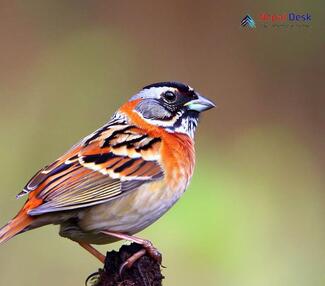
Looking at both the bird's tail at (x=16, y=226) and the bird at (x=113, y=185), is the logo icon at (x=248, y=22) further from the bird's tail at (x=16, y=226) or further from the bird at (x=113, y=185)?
the bird's tail at (x=16, y=226)

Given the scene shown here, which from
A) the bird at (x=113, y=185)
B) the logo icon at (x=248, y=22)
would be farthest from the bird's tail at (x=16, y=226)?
the logo icon at (x=248, y=22)

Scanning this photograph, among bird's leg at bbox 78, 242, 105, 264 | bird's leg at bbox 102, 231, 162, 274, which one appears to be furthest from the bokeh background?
bird's leg at bbox 102, 231, 162, 274

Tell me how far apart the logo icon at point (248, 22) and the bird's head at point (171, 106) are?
2.02 m

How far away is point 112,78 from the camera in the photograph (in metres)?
6.09

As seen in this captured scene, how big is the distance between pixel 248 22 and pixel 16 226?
3042mm

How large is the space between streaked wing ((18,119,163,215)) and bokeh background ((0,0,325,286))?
1.41 meters

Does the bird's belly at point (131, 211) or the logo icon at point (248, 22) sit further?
the logo icon at point (248, 22)

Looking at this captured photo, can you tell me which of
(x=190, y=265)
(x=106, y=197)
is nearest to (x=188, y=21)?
(x=190, y=265)

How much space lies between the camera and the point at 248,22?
6.21 m

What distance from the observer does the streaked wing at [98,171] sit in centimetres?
370

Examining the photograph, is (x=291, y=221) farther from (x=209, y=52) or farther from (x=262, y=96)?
(x=209, y=52)

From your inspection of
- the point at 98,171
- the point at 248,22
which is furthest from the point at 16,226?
the point at 248,22

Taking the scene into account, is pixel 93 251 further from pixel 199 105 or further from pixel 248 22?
pixel 248 22

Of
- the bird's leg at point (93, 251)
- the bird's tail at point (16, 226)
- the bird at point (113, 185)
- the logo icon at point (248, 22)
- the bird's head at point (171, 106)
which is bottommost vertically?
the bird's leg at point (93, 251)
